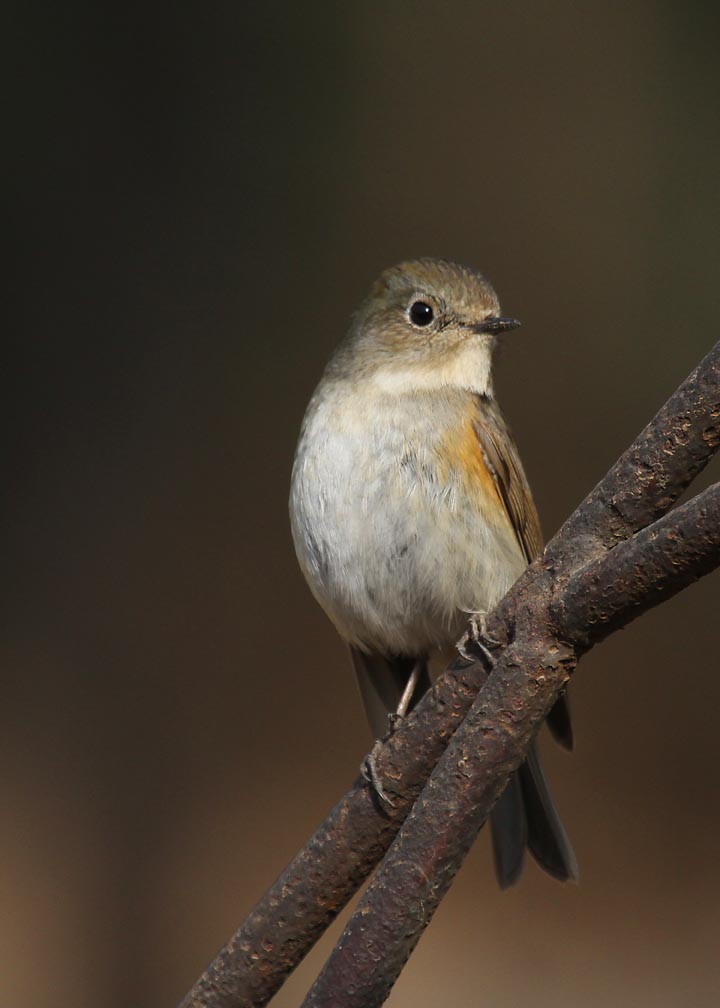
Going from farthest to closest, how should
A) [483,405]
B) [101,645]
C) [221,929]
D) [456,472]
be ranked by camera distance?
[101,645], [221,929], [483,405], [456,472]

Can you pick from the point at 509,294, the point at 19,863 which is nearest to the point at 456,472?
the point at 509,294

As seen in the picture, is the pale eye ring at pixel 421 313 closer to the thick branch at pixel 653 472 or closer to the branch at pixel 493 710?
the branch at pixel 493 710

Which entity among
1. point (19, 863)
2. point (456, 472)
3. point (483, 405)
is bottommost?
point (19, 863)

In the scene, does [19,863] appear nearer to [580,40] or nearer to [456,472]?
[456,472]

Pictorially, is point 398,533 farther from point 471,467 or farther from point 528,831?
point 528,831

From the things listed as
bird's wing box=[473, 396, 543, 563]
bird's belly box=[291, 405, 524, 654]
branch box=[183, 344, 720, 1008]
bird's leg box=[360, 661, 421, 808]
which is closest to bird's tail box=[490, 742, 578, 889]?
bird's leg box=[360, 661, 421, 808]

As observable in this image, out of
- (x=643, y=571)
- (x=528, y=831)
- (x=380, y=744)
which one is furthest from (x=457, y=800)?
(x=528, y=831)
